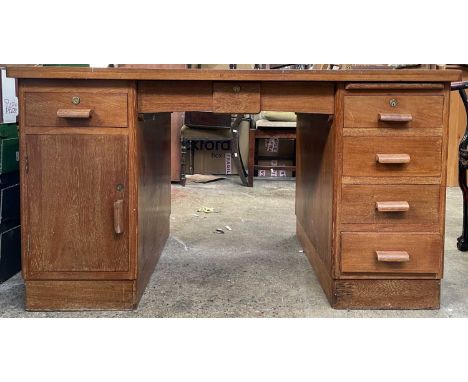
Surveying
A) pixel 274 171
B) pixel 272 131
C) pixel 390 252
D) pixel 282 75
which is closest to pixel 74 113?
pixel 282 75

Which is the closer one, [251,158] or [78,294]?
[78,294]

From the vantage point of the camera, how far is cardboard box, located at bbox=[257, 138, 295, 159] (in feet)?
19.6

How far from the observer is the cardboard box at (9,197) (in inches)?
89.7

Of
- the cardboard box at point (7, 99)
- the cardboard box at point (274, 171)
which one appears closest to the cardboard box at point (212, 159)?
the cardboard box at point (274, 171)

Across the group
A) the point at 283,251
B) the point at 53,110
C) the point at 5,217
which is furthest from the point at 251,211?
the point at 53,110

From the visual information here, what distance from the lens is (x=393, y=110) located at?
77.2 inches

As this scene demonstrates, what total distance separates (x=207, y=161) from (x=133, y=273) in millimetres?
4125

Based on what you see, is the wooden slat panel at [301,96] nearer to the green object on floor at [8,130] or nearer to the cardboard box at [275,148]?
the green object on floor at [8,130]

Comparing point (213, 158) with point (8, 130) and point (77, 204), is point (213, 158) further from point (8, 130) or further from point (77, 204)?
point (77, 204)

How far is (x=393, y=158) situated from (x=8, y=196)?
152cm

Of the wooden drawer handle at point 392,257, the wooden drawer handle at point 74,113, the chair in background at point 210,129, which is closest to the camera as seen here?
the wooden drawer handle at point 74,113

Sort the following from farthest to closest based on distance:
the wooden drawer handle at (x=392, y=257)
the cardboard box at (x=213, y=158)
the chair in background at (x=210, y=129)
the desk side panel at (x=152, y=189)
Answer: the cardboard box at (x=213, y=158)
the chair in background at (x=210, y=129)
the desk side panel at (x=152, y=189)
the wooden drawer handle at (x=392, y=257)

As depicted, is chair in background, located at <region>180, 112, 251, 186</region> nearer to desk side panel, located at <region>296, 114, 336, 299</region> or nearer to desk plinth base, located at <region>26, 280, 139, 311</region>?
desk side panel, located at <region>296, 114, 336, 299</region>

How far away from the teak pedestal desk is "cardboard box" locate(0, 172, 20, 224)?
0.38 m
